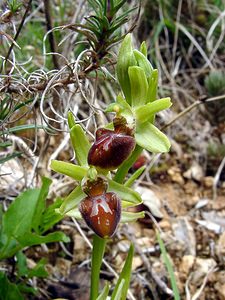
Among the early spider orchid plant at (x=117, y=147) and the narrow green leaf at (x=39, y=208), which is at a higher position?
the early spider orchid plant at (x=117, y=147)

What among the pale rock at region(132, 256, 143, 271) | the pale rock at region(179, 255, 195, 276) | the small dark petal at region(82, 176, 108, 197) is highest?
the small dark petal at region(82, 176, 108, 197)

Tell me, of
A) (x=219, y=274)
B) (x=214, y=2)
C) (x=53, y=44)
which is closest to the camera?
(x=53, y=44)

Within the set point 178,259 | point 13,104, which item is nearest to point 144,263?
point 178,259

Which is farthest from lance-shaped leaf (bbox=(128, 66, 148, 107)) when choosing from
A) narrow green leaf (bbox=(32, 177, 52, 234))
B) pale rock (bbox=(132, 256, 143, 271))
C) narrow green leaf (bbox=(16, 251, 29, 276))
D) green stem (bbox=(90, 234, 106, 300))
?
pale rock (bbox=(132, 256, 143, 271))

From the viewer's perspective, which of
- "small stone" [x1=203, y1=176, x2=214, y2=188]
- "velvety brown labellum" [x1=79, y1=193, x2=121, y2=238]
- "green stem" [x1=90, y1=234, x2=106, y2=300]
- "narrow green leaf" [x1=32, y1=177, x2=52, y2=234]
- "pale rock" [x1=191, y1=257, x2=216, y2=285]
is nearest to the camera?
"velvety brown labellum" [x1=79, y1=193, x2=121, y2=238]

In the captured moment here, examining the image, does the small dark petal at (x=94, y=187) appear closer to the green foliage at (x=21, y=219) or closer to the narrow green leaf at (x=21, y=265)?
the green foliage at (x=21, y=219)

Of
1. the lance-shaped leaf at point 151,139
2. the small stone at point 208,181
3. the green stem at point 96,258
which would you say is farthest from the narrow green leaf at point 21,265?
the small stone at point 208,181

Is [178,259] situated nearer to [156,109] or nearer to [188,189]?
[188,189]

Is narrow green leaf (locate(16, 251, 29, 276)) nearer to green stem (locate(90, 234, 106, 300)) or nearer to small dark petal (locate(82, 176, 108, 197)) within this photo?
green stem (locate(90, 234, 106, 300))
